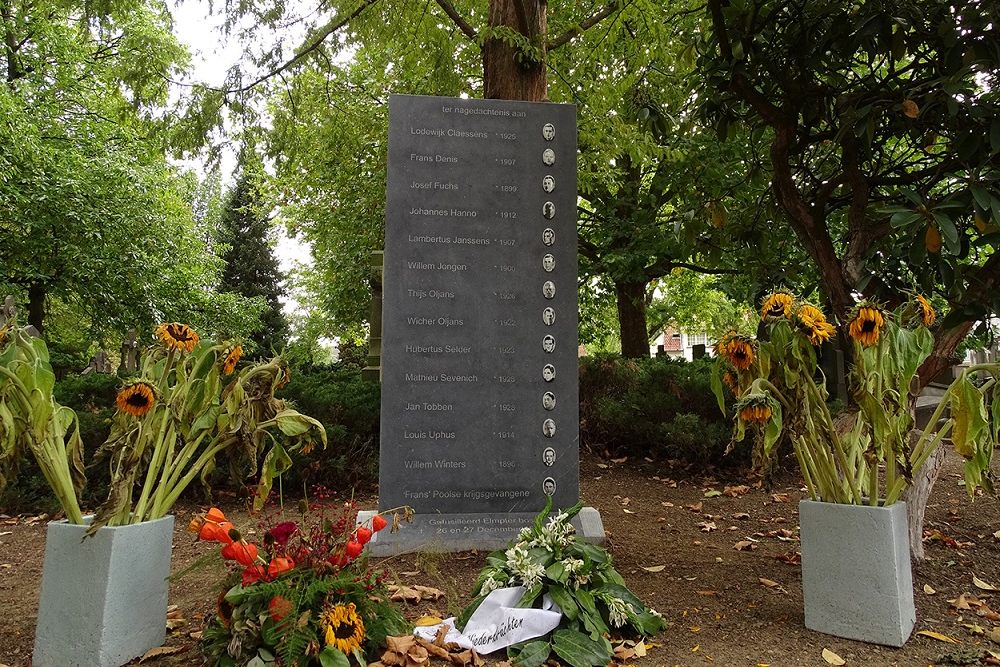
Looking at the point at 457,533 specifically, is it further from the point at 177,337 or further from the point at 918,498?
the point at 918,498

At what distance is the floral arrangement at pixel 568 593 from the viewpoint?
2770 millimetres

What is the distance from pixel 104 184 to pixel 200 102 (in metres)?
8.48

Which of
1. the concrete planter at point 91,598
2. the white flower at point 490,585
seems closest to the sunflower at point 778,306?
the white flower at point 490,585

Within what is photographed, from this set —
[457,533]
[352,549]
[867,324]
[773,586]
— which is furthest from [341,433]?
[867,324]

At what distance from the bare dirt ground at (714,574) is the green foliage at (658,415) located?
559 millimetres

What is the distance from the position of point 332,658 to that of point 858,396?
2.32 m

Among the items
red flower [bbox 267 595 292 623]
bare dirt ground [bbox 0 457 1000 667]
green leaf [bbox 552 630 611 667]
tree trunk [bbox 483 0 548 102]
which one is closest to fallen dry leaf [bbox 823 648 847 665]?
bare dirt ground [bbox 0 457 1000 667]

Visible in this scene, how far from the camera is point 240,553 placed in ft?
8.14

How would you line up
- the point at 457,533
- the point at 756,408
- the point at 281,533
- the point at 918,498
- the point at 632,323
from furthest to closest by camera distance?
1. the point at 632,323
2. the point at 457,533
3. the point at 918,498
4. the point at 756,408
5. the point at 281,533

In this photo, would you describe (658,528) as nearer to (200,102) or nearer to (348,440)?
(348,440)

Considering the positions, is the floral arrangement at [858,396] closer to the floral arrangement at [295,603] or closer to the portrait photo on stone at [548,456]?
the floral arrangement at [295,603]

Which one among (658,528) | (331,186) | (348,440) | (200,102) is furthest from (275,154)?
(658,528)

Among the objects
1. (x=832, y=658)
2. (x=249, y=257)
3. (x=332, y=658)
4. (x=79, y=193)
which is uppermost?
(x=249, y=257)

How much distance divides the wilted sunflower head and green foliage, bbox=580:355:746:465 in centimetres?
418
